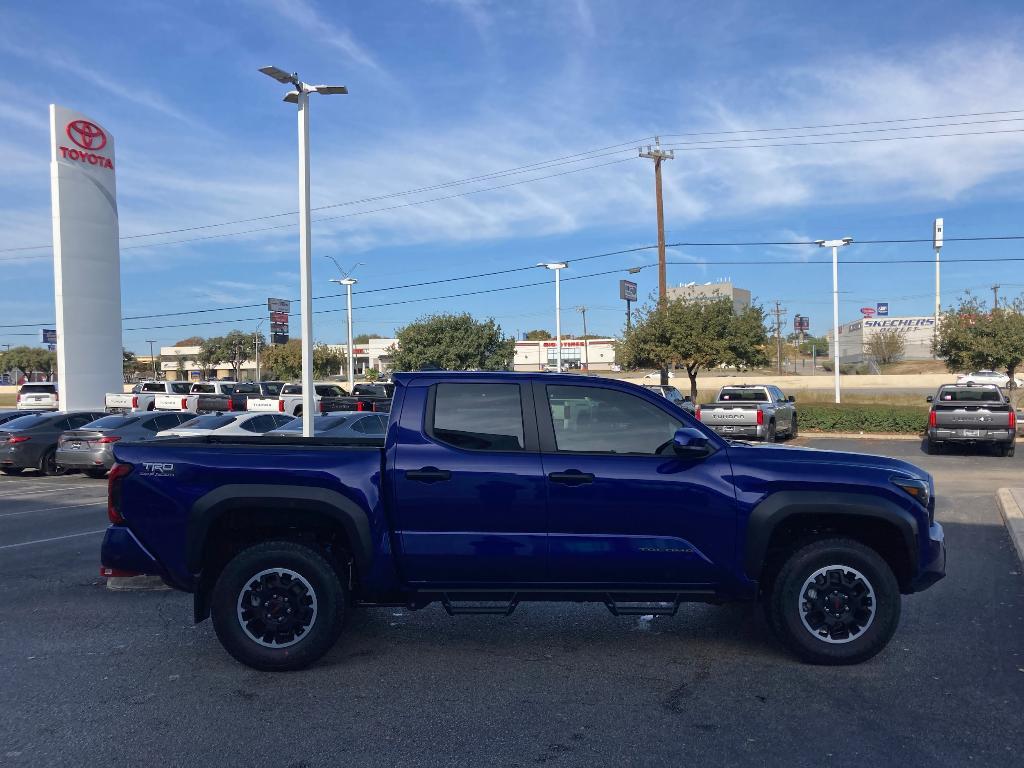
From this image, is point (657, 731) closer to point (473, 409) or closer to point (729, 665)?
point (729, 665)

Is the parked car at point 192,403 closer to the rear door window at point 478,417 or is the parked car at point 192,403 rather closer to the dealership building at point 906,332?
the rear door window at point 478,417

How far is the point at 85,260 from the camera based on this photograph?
28.5 m

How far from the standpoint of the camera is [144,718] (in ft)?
15.0

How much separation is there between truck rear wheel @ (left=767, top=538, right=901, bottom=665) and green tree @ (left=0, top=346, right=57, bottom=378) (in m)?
116

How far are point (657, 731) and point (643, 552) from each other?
1098 millimetres

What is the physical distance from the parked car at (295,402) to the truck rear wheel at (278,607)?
13416 mm

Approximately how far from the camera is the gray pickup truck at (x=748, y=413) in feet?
70.7

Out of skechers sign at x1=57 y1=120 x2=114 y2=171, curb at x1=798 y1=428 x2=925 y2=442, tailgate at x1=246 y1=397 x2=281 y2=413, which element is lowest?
curb at x1=798 y1=428 x2=925 y2=442

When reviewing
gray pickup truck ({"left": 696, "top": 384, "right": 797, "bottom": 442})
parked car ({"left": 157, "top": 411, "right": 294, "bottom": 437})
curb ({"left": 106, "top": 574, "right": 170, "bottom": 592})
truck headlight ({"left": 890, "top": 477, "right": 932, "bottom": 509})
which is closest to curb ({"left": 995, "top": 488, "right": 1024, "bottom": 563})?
truck headlight ({"left": 890, "top": 477, "right": 932, "bottom": 509})

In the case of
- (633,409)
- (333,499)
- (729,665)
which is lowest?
(729,665)

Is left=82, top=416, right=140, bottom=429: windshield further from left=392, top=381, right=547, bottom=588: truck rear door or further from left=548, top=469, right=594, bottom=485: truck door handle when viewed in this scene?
left=548, top=469, right=594, bottom=485: truck door handle

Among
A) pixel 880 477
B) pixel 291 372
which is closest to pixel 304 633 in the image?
pixel 880 477

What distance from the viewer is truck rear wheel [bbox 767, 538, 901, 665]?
17.2ft

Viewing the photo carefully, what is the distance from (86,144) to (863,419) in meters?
27.9
